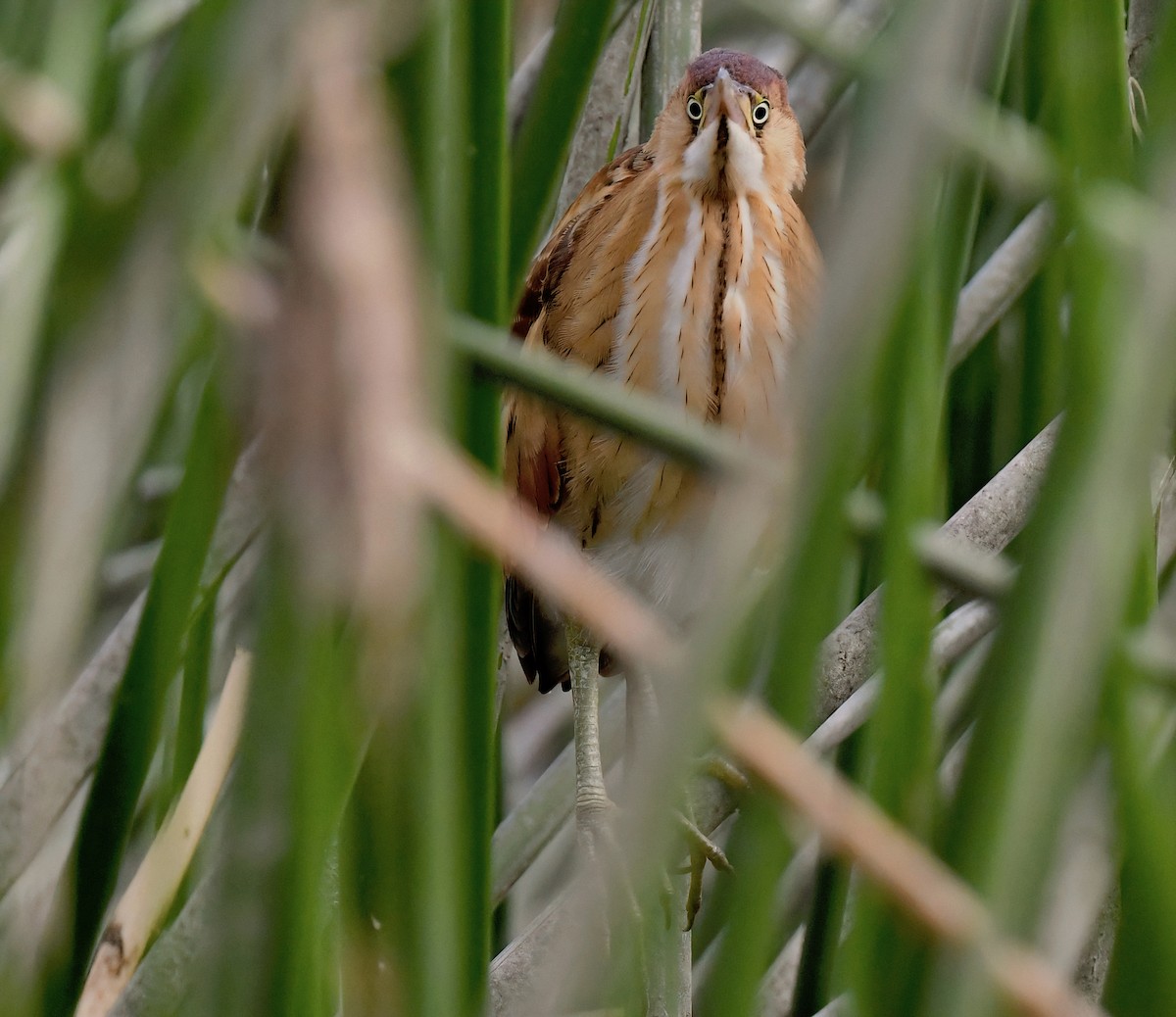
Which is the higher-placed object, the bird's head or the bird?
the bird's head

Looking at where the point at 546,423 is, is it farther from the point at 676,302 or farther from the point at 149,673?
the point at 149,673

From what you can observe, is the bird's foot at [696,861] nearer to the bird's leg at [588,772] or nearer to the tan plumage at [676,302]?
the bird's leg at [588,772]

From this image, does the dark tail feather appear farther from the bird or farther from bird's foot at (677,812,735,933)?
bird's foot at (677,812,735,933)

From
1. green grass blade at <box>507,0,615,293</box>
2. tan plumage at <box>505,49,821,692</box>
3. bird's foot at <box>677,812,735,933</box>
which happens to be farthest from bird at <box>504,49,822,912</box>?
green grass blade at <box>507,0,615,293</box>

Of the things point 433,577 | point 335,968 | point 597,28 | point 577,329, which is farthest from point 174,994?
point 577,329

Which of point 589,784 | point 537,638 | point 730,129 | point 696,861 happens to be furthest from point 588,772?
point 730,129

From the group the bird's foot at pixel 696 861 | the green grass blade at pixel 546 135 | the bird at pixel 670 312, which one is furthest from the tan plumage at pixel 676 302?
the green grass blade at pixel 546 135
